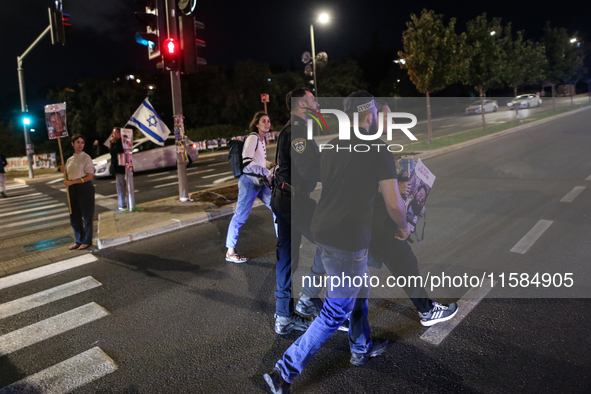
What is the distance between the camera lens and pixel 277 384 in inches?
110

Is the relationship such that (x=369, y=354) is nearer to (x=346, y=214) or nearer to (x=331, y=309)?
(x=331, y=309)

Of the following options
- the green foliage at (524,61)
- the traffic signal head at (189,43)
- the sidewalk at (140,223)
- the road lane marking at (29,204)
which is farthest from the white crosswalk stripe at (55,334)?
the green foliage at (524,61)

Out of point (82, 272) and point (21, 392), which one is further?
point (82, 272)

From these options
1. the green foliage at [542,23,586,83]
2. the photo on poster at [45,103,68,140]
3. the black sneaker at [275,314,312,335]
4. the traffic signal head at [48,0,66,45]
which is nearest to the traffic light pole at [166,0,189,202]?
the photo on poster at [45,103,68,140]

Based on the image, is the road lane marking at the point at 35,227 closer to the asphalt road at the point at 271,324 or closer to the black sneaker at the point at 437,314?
the asphalt road at the point at 271,324

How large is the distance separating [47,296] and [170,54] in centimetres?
480

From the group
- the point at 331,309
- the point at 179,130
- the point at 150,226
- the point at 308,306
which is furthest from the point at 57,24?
the point at 331,309

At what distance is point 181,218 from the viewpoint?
25.7ft

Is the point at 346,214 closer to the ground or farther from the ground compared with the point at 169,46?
closer to the ground

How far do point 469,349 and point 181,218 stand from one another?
5.88 m

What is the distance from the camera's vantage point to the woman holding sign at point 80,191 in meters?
6.48

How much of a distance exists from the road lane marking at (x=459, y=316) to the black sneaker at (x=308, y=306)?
1.06 m

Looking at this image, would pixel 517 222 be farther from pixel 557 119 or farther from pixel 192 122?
pixel 192 122

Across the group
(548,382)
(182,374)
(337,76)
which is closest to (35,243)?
(182,374)
